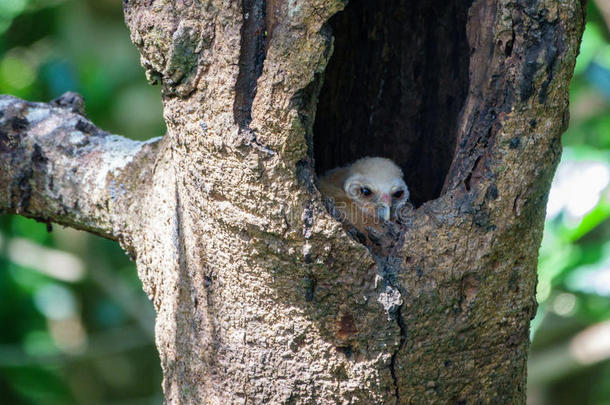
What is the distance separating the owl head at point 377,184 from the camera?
3.48 m

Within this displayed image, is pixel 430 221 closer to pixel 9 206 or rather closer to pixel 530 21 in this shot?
pixel 530 21

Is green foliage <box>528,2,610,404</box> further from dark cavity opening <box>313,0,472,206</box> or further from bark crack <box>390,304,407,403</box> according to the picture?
bark crack <box>390,304,407,403</box>

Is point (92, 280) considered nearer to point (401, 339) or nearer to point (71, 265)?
point (71, 265)

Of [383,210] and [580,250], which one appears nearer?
[383,210]

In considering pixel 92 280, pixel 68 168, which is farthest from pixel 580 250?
pixel 92 280

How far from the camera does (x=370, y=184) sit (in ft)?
11.9

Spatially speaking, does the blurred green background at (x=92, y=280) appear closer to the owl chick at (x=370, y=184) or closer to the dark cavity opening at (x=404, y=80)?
the owl chick at (x=370, y=184)

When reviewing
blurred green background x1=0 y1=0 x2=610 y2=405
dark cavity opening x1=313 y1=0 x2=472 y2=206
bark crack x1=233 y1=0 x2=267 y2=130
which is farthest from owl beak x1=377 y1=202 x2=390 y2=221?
blurred green background x1=0 y1=0 x2=610 y2=405

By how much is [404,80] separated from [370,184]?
672 millimetres

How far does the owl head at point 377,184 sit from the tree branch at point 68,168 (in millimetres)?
1335

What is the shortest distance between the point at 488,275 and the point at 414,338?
0.30 metres

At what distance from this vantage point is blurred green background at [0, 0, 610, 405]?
5391 millimetres

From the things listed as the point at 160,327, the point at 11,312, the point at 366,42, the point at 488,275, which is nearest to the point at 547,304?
the point at 366,42

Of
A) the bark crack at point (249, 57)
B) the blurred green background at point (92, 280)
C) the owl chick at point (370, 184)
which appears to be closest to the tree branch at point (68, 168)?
the bark crack at point (249, 57)
